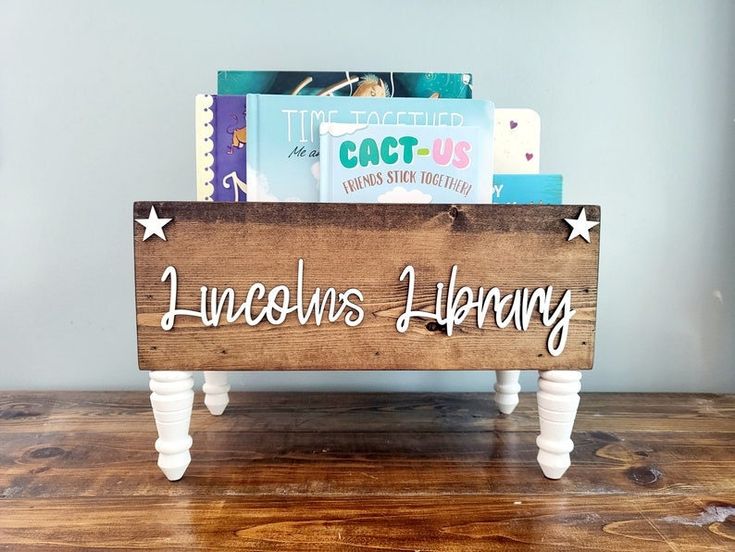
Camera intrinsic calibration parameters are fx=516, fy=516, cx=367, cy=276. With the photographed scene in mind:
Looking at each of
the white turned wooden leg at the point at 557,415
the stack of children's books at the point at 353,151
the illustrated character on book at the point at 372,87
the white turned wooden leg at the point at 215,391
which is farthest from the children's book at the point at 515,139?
the white turned wooden leg at the point at 215,391

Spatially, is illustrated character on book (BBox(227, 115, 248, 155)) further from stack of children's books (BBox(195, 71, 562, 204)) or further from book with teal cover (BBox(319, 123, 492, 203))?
book with teal cover (BBox(319, 123, 492, 203))

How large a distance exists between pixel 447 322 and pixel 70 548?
437 millimetres

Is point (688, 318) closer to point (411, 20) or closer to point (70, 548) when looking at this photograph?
point (411, 20)

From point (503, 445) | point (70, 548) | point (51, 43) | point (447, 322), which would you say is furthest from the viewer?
point (51, 43)

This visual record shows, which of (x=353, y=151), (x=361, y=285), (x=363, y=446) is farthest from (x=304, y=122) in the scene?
(x=363, y=446)

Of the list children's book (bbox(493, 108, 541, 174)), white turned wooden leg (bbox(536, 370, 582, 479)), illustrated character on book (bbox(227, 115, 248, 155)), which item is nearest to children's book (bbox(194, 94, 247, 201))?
illustrated character on book (bbox(227, 115, 248, 155))

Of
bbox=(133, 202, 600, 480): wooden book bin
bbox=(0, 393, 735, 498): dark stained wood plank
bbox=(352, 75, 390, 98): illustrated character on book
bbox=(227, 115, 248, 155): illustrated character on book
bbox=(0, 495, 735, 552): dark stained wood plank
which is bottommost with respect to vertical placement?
bbox=(0, 495, 735, 552): dark stained wood plank

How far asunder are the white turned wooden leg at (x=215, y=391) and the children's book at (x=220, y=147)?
1.02ft

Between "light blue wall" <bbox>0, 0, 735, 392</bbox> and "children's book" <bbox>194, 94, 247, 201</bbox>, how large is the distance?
11.2 inches

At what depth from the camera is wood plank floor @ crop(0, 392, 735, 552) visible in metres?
0.51

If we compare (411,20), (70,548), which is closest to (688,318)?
(411,20)

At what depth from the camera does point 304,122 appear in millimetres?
618

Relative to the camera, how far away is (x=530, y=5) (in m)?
0.88

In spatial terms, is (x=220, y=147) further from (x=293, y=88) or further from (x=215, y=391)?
(x=215, y=391)
